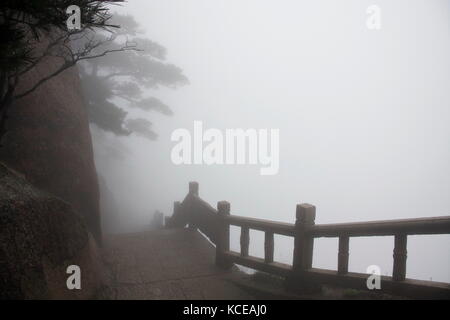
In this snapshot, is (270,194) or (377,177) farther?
(377,177)

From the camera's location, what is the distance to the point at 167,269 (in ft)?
23.4

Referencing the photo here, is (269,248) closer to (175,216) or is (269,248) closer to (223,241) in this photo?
(223,241)

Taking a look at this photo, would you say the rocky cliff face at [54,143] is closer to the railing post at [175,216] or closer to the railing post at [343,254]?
the railing post at [175,216]

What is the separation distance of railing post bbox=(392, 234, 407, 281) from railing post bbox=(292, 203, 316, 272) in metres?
1.24

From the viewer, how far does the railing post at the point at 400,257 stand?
4242 millimetres

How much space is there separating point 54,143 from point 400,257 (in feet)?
21.6

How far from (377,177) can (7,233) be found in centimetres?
15688

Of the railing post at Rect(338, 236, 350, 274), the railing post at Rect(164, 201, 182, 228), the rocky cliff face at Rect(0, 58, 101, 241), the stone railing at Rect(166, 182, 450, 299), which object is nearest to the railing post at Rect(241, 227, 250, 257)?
the stone railing at Rect(166, 182, 450, 299)

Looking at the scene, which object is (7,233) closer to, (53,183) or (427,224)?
(53,183)

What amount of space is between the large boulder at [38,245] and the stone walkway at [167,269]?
97 cm

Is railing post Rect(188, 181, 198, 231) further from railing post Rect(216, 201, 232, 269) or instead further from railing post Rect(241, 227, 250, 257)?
railing post Rect(241, 227, 250, 257)

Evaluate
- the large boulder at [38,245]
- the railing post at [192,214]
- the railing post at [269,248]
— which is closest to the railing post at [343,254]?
the railing post at [269,248]
